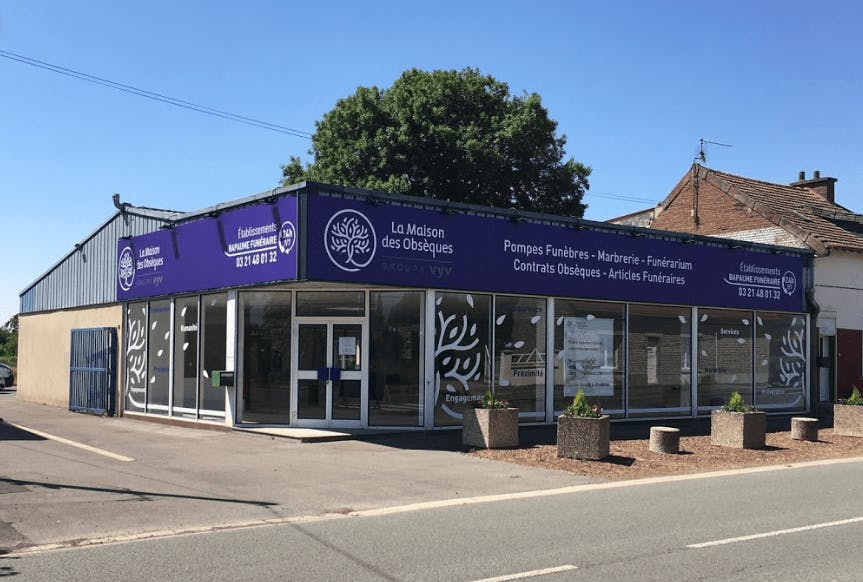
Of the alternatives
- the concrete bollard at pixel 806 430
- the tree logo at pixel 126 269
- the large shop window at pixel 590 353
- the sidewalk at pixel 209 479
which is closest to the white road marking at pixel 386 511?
the sidewalk at pixel 209 479

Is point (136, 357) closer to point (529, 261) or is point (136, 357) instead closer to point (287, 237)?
point (287, 237)

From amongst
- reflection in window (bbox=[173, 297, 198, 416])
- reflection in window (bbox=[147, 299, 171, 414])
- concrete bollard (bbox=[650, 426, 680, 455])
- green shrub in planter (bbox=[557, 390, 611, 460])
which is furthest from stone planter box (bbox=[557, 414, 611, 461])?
reflection in window (bbox=[147, 299, 171, 414])

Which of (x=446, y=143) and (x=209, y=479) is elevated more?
(x=446, y=143)

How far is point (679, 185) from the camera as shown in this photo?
31.8 m

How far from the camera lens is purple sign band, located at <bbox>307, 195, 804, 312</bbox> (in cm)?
1595

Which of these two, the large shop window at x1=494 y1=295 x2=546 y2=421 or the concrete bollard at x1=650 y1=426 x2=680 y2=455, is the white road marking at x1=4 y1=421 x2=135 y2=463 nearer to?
the large shop window at x1=494 y1=295 x2=546 y2=421

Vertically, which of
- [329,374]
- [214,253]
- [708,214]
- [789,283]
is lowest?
[329,374]

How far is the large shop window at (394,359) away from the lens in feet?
55.9

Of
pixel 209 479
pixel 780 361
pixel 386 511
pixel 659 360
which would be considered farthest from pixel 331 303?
pixel 780 361

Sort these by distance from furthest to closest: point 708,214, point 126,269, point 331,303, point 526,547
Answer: point 708,214
point 126,269
point 331,303
point 526,547

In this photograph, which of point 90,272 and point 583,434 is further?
point 90,272

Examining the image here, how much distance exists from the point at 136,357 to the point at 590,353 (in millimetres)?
11663

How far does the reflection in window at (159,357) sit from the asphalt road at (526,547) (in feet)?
40.5

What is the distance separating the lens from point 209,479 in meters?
11.6
